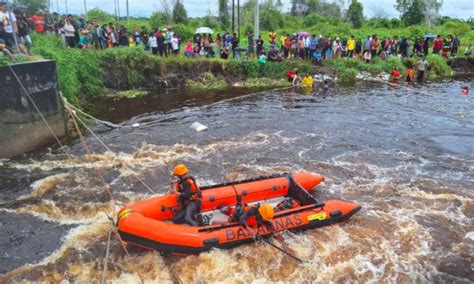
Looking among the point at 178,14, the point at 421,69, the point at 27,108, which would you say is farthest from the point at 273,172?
the point at 178,14

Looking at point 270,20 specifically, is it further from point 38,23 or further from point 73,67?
point 73,67

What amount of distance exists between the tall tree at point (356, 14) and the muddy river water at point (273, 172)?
97.6ft

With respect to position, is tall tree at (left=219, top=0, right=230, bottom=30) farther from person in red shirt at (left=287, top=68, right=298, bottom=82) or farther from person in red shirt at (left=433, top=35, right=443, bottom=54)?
person in red shirt at (left=433, top=35, right=443, bottom=54)

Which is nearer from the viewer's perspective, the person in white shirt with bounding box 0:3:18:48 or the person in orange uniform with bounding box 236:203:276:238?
the person in orange uniform with bounding box 236:203:276:238

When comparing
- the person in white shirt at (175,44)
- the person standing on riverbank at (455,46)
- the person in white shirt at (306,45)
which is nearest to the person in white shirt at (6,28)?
the person in white shirt at (175,44)

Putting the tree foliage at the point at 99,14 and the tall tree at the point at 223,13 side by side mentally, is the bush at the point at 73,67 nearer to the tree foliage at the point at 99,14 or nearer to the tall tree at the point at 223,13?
the tall tree at the point at 223,13

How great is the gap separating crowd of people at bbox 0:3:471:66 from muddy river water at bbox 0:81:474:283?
18.2 feet

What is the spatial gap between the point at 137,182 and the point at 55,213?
2.24m

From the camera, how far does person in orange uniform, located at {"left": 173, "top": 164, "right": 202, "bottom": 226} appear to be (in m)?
7.80

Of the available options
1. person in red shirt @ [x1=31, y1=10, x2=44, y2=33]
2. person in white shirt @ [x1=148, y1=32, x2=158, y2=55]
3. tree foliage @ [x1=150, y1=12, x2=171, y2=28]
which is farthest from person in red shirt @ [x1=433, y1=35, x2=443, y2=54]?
person in red shirt @ [x1=31, y1=10, x2=44, y2=33]

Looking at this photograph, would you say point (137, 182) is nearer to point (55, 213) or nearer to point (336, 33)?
point (55, 213)

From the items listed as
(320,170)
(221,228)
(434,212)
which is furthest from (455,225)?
(221,228)

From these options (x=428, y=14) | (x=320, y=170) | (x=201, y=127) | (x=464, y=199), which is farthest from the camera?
(x=428, y=14)

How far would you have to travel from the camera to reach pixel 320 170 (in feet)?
37.5
